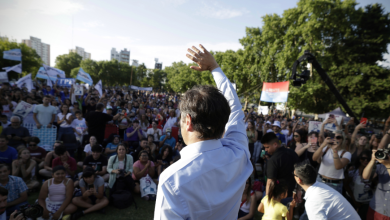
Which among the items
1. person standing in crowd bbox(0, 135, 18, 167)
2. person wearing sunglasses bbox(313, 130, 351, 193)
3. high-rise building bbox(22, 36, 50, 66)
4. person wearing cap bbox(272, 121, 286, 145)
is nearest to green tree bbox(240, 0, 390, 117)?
person wearing cap bbox(272, 121, 286, 145)

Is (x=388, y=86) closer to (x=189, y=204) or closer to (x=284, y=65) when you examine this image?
(x=284, y=65)

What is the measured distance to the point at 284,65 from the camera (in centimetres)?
1823

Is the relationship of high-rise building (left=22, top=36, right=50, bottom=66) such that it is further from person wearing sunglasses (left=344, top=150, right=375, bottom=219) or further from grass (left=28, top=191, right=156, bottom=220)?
person wearing sunglasses (left=344, top=150, right=375, bottom=219)

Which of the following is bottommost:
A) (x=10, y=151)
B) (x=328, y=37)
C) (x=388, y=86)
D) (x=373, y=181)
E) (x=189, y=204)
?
(x=10, y=151)

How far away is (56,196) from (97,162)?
4.85 ft

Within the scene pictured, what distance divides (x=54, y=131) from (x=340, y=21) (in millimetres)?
22626

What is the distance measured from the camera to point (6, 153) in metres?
4.66

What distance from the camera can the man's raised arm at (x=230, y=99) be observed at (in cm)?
134

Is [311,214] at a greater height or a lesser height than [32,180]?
greater

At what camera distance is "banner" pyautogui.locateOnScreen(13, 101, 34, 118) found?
6562 mm

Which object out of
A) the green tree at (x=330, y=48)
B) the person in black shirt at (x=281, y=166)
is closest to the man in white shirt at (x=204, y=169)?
the person in black shirt at (x=281, y=166)

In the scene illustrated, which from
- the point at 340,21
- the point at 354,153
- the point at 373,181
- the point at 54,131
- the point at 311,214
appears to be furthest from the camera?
the point at 340,21

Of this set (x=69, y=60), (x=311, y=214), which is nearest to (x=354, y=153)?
(x=311, y=214)

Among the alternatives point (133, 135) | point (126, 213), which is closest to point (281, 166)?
point (126, 213)
